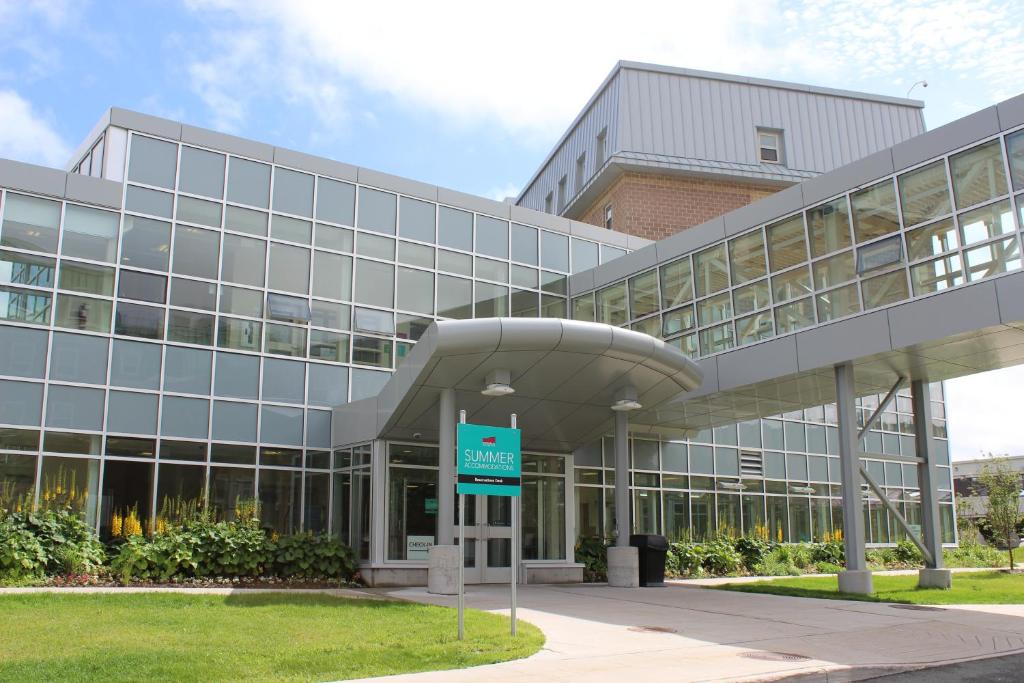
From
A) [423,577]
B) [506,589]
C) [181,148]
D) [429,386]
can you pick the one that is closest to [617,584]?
[506,589]

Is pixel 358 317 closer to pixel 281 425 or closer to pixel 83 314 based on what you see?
pixel 281 425

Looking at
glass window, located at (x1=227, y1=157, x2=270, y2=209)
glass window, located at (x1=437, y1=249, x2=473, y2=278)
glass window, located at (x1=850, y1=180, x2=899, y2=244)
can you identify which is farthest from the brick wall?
glass window, located at (x1=227, y1=157, x2=270, y2=209)

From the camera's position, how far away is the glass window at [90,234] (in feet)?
63.1

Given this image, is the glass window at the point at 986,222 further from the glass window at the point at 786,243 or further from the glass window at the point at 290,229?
the glass window at the point at 290,229

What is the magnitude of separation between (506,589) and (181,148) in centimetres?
1205

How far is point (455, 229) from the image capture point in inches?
969

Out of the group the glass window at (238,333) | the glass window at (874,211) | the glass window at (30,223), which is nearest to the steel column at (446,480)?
the glass window at (238,333)

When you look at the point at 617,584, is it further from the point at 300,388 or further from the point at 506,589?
the point at 300,388

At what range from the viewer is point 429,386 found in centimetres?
1745

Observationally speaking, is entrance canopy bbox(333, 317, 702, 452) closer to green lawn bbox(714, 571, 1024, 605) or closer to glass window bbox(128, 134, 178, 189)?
green lawn bbox(714, 571, 1024, 605)

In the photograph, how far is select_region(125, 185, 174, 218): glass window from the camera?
2008 cm

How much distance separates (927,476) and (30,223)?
62.7 feet

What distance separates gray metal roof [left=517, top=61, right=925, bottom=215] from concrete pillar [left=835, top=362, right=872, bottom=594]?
15.6 metres

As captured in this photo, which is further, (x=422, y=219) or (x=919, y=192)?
(x=422, y=219)
